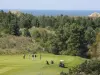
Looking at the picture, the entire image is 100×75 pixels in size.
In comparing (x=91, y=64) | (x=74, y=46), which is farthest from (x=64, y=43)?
(x=91, y=64)

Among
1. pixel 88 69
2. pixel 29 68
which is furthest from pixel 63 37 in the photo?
pixel 88 69

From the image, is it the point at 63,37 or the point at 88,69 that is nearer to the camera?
the point at 88,69

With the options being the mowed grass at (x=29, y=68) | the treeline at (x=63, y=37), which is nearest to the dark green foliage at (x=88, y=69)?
the mowed grass at (x=29, y=68)

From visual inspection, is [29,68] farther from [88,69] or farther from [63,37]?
[63,37]

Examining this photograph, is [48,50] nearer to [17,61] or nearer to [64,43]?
[64,43]

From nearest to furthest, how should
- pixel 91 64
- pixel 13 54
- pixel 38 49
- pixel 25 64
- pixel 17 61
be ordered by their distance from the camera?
pixel 91 64 < pixel 25 64 < pixel 17 61 < pixel 13 54 < pixel 38 49

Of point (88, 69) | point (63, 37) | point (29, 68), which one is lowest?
point (63, 37)

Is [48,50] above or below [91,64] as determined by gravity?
below

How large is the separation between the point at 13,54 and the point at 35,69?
18573 millimetres

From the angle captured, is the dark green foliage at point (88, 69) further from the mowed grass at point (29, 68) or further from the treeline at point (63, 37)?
the treeline at point (63, 37)

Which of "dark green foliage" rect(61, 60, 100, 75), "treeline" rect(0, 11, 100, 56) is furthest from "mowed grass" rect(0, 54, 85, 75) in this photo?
"treeline" rect(0, 11, 100, 56)

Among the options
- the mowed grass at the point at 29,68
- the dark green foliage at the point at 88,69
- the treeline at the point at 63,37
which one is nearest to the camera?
the dark green foliage at the point at 88,69

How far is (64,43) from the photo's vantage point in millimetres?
72250

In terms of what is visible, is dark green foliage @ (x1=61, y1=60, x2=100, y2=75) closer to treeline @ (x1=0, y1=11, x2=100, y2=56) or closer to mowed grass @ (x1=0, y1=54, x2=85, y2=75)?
mowed grass @ (x1=0, y1=54, x2=85, y2=75)
